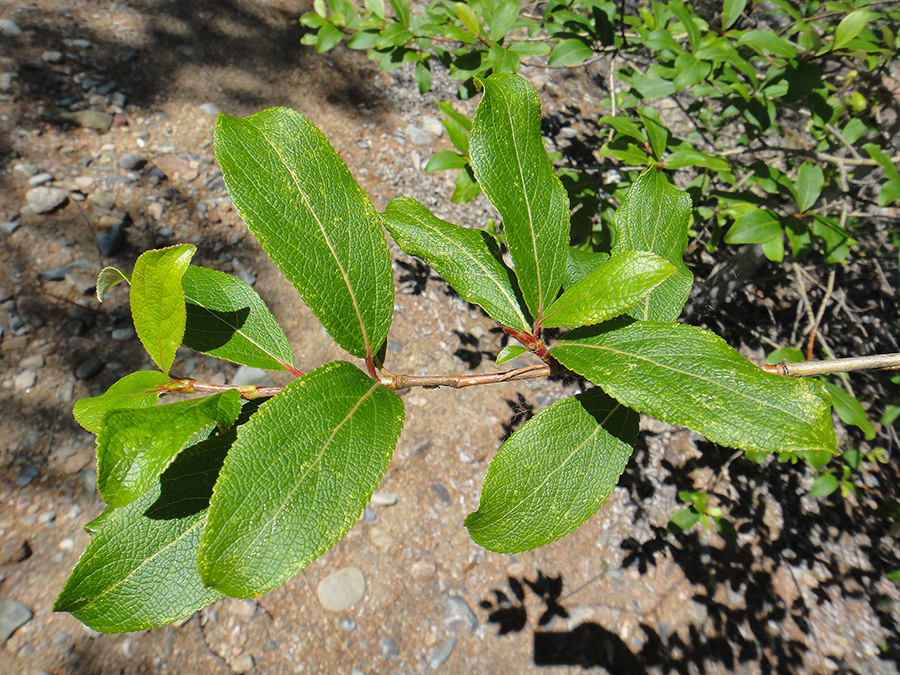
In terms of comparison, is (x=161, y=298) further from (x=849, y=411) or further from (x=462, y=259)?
(x=849, y=411)

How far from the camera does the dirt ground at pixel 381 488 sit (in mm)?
2455

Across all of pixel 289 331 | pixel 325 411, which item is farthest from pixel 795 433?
pixel 289 331

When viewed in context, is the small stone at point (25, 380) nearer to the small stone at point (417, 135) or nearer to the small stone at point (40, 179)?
the small stone at point (40, 179)

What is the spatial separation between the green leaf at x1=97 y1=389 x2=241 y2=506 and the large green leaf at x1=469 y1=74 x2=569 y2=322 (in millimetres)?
501

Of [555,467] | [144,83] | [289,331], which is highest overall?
[555,467]

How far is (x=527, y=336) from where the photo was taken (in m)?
0.92

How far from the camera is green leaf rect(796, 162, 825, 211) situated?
1813mm

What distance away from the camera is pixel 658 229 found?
109 cm

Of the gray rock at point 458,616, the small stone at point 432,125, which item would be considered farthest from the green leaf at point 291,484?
the small stone at point 432,125

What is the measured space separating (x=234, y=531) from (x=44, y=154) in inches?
143

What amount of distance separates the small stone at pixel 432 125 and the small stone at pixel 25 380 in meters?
2.99

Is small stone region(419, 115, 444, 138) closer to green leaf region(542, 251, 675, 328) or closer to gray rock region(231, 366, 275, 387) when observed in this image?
gray rock region(231, 366, 275, 387)

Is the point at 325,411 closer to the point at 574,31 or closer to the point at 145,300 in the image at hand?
the point at 145,300

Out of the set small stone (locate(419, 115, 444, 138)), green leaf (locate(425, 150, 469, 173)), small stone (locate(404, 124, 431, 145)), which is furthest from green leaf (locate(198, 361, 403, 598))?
small stone (locate(419, 115, 444, 138))
